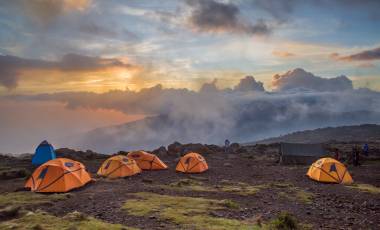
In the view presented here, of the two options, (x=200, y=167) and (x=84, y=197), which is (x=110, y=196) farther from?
(x=200, y=167)

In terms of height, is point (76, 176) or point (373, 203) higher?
point (76, 176)

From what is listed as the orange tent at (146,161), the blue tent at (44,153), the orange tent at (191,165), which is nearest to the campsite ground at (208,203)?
the orange tent at (191,165)

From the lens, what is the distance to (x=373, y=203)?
77.9 feet

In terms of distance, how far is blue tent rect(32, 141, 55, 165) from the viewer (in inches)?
1754

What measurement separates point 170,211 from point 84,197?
7.65 m

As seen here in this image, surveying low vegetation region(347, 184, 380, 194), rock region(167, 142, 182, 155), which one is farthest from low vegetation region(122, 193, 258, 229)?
rock region(167, 142, 182, 155)

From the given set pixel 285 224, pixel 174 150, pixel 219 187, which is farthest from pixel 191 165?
pixel 174 150

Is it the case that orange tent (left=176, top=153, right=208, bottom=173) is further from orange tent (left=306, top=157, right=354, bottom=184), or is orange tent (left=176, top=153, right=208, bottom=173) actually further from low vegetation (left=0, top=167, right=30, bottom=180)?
low vegetation (left=0, top=167, right=30, bottom=180)

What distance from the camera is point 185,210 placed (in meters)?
19.4

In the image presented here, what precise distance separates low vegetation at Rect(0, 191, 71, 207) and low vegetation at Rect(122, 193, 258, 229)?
541cm

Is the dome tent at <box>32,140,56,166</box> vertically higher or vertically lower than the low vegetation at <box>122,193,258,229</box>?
higher

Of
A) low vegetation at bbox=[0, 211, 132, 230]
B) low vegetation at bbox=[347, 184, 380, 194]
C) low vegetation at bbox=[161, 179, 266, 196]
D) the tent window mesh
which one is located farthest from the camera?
low vegetation at bbox=[347, 184, 380, 194]

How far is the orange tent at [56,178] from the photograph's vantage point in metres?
26.0

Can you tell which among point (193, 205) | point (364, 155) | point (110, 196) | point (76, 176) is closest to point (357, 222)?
point (193, 205)
